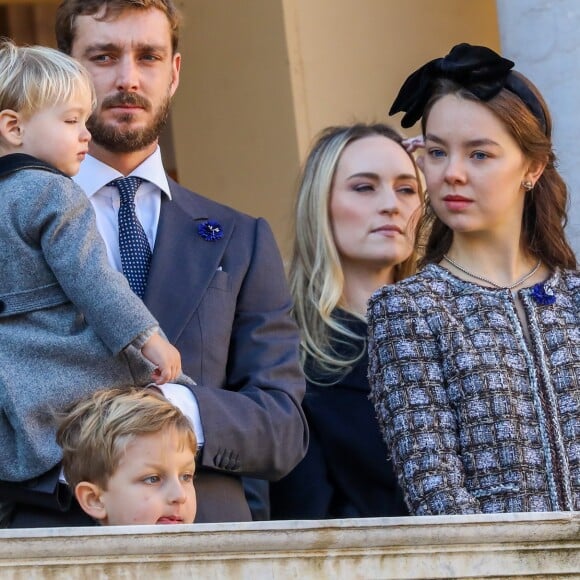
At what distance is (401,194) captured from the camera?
17.0 ft

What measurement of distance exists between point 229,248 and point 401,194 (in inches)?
40.0

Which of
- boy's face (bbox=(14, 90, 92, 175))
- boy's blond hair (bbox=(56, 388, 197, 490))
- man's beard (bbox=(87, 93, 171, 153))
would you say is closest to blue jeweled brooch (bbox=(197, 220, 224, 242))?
man's beard (bbox=(87, 93, 171, 153))

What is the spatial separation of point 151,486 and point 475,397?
708 millimetres

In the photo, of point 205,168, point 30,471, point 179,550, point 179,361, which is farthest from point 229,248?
point 205,168

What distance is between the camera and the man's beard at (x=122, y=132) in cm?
442

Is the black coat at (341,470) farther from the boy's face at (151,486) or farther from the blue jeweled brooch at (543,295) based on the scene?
the boy's face at (151,486)

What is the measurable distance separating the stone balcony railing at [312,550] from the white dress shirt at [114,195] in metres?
1.10

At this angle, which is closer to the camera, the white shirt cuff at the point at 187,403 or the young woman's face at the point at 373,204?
the white shirt cuff at the point at 187,403

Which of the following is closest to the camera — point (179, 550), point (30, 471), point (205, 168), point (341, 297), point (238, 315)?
point (179, 550)

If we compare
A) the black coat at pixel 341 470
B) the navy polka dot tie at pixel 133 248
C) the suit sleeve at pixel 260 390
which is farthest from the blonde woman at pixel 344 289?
the navy polka dot tie at pixel 133 248

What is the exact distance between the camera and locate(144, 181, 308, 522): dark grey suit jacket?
3959 millimetres

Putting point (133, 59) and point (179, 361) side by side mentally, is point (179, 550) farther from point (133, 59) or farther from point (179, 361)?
point (133, 59)

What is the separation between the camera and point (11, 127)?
155 inches

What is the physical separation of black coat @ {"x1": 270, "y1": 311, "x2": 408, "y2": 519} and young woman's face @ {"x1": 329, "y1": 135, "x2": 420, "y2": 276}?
21.6 inches
